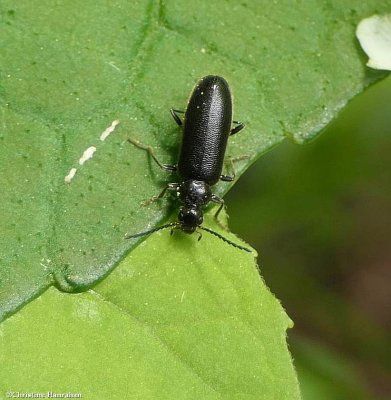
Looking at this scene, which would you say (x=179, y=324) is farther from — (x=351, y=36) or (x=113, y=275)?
(x=351, y=36)

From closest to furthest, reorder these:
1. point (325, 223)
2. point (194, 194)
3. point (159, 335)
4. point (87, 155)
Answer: point (159, 335), point (87, 155), point (194, 194), point (325, 223)

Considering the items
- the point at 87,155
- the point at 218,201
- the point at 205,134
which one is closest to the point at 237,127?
the point at 205,134

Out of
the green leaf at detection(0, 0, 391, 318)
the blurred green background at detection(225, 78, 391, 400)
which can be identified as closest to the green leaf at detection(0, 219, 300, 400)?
the green leaf at detection(0, 0, 391, 318)

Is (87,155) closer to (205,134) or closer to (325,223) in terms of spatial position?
(205,134)

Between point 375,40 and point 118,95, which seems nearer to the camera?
point 118,95

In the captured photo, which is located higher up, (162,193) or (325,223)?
(162,193)

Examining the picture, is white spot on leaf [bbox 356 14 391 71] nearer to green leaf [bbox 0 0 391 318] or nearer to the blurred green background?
green leaf [bbox 0 0 391 318]

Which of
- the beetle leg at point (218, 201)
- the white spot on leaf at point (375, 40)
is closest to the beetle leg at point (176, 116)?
the beetle leg at point (218, 201)
